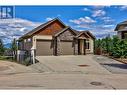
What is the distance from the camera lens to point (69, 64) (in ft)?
45.4

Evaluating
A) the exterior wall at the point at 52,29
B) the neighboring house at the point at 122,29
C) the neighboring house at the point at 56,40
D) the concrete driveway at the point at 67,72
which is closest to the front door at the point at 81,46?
the neighboring house at the point at 56,40

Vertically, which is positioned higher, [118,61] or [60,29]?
[60,29]

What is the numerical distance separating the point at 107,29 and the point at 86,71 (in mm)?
1601

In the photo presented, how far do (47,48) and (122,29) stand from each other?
2650 millimetres

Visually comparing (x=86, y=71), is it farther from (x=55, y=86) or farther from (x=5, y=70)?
(x=5, y=70)

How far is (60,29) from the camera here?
1388 cm

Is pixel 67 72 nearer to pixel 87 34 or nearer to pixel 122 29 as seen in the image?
pixel 87 34

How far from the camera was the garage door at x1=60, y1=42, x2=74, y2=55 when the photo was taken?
46.0 ft

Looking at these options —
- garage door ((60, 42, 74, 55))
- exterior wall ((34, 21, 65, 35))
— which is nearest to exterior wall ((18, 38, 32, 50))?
exterior wall ((34, 21, 65, 35))

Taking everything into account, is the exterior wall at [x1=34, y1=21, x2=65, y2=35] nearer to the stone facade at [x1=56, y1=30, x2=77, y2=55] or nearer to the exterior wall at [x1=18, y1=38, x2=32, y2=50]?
the stone facade at [x1=56, y1=30, x2=77, y2=55]

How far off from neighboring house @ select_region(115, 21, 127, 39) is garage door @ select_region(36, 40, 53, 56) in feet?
7.85
